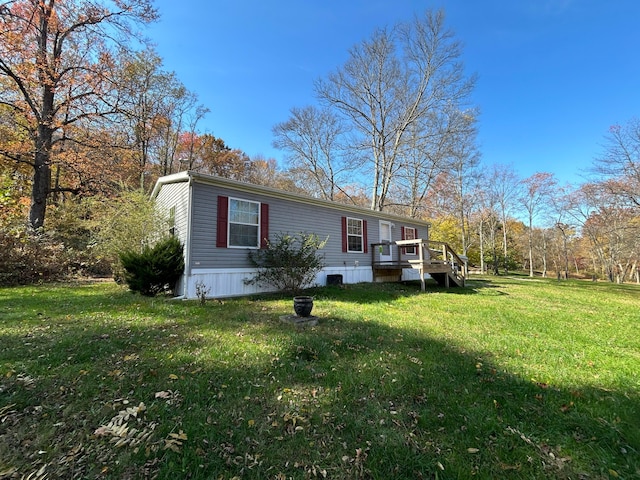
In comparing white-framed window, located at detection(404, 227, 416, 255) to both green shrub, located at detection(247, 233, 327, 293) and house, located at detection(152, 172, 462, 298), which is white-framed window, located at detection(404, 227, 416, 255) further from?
green shrub, located at detection(247, 233, 327, 293)

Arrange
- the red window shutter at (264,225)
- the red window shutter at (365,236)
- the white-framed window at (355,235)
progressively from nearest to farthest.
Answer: the red window shutter at (264,225)
the white-framed window at (355,235)
the red window shutter at (365,236)

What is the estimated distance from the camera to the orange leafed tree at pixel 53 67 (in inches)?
455

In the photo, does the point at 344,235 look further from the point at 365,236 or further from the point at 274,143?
the point at 274,143

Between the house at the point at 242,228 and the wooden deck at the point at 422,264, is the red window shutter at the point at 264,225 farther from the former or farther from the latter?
the wooden deck at the point at 422,264

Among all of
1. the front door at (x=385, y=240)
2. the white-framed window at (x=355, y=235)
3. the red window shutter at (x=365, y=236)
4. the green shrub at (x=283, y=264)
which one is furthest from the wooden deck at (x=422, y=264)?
the green shrub at (x=283, y=264)

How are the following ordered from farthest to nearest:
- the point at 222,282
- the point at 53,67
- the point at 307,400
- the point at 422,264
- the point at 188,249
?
the point at 53,67 → the point at 422,264 → the point at 222,282 → the point at 188,249 → the point at 307,400

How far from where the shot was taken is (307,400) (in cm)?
271

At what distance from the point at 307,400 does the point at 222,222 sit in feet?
20.2

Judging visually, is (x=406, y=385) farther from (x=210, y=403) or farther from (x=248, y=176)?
(x=248, y=176)

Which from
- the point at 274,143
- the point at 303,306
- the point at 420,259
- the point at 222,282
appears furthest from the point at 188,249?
the point at 274,143

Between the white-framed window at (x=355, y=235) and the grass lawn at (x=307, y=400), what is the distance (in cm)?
655

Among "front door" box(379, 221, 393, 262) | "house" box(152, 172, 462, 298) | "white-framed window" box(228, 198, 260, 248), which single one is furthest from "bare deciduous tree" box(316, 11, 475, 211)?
"white-framed window" box(228, 198, 260, 248)

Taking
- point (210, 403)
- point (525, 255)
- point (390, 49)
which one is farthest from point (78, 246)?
point (525, 255)

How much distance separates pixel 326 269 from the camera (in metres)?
10.5
